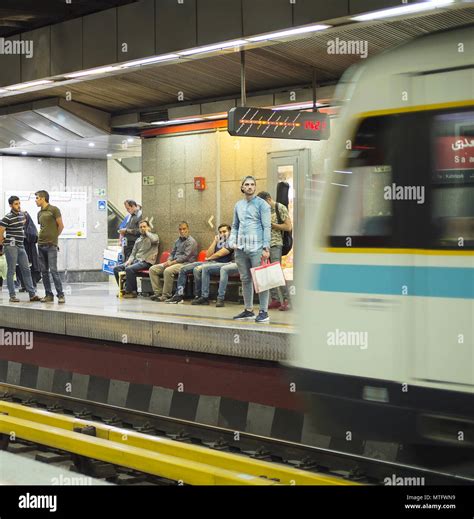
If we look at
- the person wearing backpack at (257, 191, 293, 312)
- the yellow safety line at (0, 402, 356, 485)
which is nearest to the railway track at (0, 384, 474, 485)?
the yellow safety line at (0, 402, 356, 485)

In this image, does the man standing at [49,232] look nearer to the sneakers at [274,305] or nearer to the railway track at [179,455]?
the sneakers at [274,305]

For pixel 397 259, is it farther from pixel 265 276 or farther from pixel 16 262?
pixel 16 262

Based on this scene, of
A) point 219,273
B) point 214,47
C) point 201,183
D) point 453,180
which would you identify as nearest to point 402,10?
point 214,47

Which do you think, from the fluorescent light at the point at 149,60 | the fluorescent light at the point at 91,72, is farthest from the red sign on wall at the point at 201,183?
the fluorescent light at the point at 149,60

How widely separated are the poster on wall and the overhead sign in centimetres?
1158

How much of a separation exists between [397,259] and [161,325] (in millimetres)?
5158

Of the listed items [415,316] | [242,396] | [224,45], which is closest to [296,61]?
[224,45]

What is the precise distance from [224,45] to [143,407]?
14.8 ft

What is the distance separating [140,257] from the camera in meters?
16.1

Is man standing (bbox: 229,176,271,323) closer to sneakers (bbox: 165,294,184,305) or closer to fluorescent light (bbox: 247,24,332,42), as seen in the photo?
fluorescent light (bbox: 247,24,332,42)

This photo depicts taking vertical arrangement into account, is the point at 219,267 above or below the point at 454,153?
below

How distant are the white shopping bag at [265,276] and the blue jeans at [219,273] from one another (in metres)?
2.91

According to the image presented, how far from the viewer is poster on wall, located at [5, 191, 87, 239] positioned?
22344 mm

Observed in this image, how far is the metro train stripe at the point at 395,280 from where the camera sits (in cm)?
591
